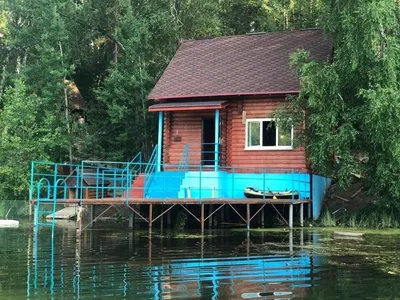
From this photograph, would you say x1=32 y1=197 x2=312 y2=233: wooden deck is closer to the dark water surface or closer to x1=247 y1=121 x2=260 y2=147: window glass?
the dark water surface

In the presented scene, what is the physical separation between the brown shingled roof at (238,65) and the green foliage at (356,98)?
1857 millimetres

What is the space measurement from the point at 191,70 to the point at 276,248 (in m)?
12.0

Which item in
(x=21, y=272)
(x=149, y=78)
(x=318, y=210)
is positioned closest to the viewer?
(x=21, y=272)

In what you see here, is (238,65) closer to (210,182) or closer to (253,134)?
(253,134)

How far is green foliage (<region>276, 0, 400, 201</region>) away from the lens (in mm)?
16234

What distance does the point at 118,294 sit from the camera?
24.3 ft

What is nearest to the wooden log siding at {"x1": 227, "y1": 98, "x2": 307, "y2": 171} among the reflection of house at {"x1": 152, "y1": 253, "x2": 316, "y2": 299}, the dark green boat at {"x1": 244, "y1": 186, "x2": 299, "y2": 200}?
the dark green boat at {"x1": 244, "y1": 186, "x2": 299, "y2": 200}

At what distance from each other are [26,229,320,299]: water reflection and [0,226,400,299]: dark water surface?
0.05 feet

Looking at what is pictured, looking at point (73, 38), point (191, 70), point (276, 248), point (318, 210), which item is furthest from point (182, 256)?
point (73, 38)

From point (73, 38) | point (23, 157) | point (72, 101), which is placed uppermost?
point (73, 38)

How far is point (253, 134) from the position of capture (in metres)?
20.4

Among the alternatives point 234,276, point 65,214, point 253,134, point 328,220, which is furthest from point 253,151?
point 234,276

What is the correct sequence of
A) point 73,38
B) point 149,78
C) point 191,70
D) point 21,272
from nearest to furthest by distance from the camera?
point 21,272 → point 191,70 → point 149,78 → point 73,38

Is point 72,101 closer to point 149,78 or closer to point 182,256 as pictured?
point 149,78
